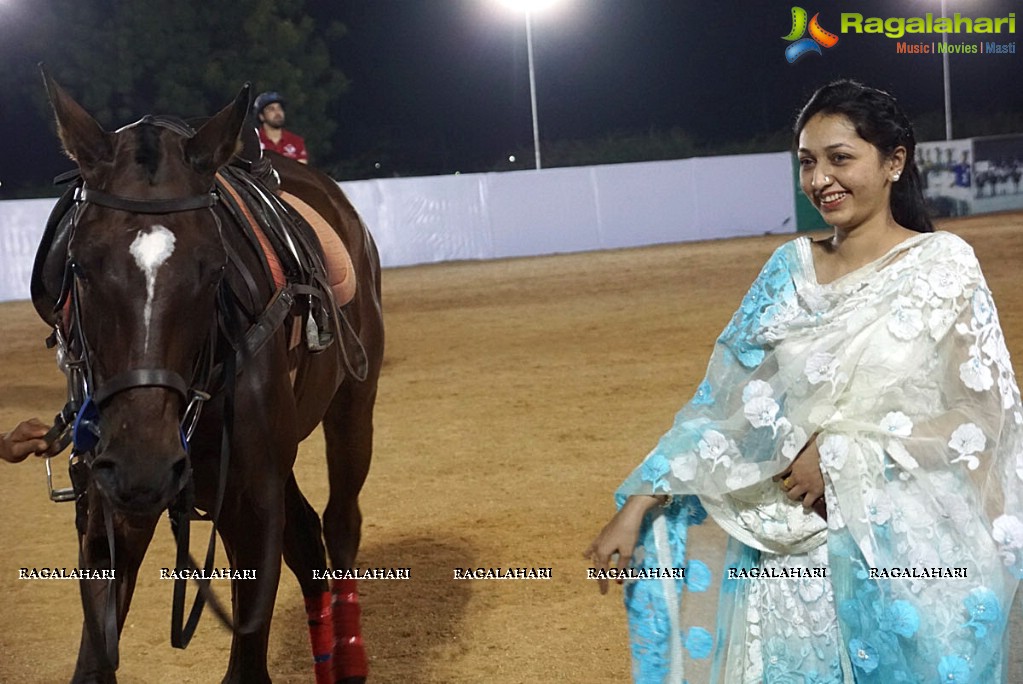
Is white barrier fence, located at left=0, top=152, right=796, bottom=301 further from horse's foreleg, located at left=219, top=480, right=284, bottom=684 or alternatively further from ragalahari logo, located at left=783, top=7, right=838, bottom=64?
horse's foreleg, located at left=219, top=480, right=284, bottom=684

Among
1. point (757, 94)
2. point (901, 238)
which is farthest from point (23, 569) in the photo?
point (757, 94)

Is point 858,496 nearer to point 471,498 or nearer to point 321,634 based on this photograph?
point 321,634

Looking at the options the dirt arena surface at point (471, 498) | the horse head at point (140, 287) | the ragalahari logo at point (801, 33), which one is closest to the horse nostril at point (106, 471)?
the horse head at point (140, 287)

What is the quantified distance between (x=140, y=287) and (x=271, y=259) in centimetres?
89

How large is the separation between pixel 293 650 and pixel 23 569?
5.71ft

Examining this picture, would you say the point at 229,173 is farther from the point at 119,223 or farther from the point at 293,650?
the point at 293,650

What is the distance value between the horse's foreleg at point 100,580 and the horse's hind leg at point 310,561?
2.90 ft

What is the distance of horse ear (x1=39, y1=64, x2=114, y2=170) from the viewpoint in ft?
9.22

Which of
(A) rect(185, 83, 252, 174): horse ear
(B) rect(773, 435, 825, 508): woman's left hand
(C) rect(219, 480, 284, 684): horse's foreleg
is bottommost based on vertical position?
(C) rect(219, 480, 284, 684): horse's foreleg

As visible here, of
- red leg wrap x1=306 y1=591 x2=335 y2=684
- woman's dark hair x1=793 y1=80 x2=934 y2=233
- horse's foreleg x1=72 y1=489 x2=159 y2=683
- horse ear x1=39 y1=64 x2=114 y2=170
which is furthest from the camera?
red leg wrap x1=306 y1=591 x2=335 y2=684

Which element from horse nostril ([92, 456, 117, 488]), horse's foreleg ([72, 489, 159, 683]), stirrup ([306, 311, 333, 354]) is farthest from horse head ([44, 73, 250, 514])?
stirrup ([306, 311, 333, 354])

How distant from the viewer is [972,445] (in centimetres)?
242

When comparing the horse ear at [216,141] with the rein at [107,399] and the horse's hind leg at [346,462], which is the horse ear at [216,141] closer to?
the rein at [107,399]

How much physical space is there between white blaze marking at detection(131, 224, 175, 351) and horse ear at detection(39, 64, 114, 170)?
1.01 feet
